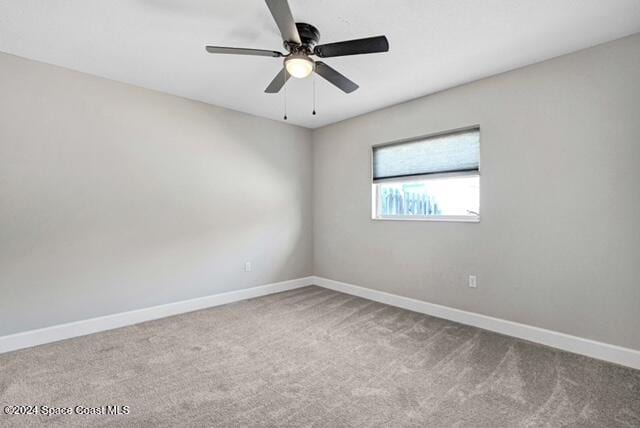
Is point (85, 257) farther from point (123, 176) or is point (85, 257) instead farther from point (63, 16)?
point (63, 16)

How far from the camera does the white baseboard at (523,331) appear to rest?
2255 millimetres

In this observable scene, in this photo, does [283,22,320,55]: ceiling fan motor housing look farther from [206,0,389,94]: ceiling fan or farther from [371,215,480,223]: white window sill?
[371,215,480,223]: white window sill

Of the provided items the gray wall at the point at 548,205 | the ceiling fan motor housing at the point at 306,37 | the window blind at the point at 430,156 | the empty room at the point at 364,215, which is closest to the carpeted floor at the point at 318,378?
the empty room at the point at 364,215

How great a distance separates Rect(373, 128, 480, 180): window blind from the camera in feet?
10.2

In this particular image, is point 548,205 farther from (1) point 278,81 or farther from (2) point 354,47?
(1) point 278,81

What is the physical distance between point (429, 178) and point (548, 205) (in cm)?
115

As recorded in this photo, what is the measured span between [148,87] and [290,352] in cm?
304

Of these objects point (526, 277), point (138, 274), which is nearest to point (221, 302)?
point (138, 274)

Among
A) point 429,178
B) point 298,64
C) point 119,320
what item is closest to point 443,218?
point 429,178

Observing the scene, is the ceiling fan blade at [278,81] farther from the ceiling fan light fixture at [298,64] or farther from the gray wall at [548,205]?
the gray wall at [548,205]

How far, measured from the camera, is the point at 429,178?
3.42 m

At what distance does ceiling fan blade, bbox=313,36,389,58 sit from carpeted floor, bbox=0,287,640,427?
217 centimetres

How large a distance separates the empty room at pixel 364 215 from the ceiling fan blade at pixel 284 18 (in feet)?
0.03

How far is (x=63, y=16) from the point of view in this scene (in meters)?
2.04
